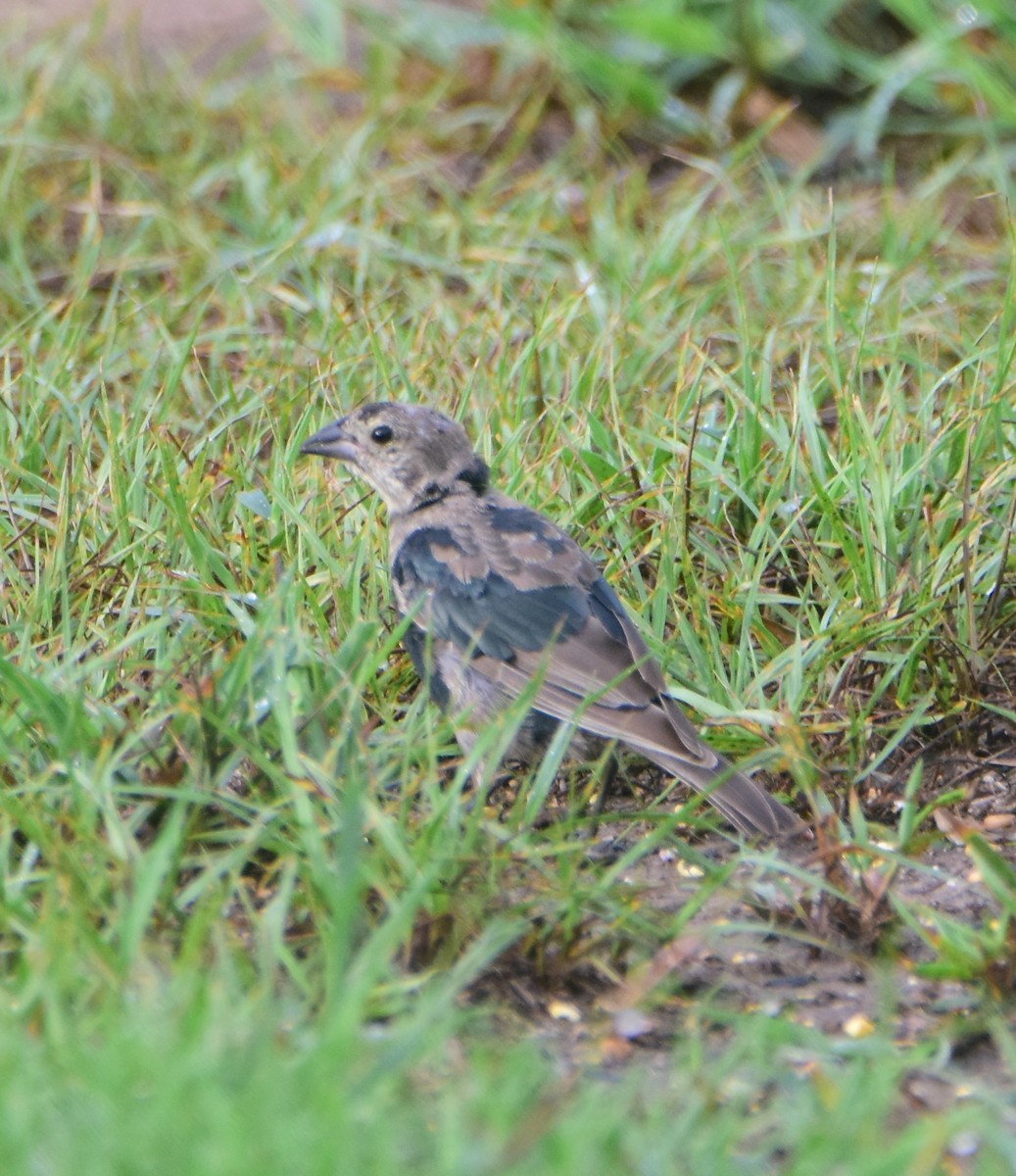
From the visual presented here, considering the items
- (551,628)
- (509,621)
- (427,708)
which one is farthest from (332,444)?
(427,708)

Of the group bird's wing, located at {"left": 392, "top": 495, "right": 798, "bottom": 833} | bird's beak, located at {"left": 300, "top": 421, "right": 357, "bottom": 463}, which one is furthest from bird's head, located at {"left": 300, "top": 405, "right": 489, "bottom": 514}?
bird's wing, located at {"left": 392, "top": 495, "right": 798, "bottom": 833}

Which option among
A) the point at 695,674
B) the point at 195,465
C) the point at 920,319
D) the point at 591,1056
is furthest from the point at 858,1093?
the point at 920,319

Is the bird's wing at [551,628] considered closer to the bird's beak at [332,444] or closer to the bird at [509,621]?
the bird at [509,621]

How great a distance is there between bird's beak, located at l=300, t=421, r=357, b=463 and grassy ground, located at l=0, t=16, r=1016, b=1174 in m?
0.11

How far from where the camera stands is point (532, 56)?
7.86 m

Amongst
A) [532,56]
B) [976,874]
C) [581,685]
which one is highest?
[532,56]

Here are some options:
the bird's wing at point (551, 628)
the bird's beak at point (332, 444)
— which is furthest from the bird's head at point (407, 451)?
the bird's wing at point (551, 628)

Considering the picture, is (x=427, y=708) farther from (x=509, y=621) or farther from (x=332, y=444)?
(x=332, y=444)

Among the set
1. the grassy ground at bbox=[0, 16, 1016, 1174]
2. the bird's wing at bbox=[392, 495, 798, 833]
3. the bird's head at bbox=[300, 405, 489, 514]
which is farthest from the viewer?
the bird's head at bbox=[300, 405, 489, 514]

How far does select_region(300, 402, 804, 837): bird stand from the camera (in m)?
3.95

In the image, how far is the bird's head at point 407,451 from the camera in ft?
15.7

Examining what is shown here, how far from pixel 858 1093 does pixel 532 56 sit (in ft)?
19.6

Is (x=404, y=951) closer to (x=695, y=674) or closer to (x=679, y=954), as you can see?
(x=679, y=954)

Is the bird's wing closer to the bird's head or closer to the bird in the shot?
the bird
